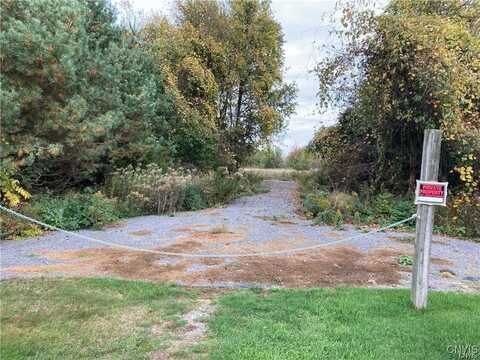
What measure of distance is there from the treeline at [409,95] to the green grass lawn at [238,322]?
12.8 ft

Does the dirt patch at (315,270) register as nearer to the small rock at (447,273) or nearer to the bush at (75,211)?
the small rock at (447,273)

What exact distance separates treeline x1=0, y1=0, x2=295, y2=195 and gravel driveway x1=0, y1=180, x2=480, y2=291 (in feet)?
5.82

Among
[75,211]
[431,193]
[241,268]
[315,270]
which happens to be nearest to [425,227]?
[431,193]

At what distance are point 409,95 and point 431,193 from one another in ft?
18.0

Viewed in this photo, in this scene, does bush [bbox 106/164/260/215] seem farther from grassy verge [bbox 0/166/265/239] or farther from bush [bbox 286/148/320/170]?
bush [bbox 286/148/320/170]

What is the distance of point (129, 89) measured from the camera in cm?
978

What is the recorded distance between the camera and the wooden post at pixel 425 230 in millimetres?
3641

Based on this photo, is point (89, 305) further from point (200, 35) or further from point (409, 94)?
point (200, 35)

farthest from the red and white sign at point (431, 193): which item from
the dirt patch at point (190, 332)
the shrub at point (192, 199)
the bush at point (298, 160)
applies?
the bush at point (298, 160)

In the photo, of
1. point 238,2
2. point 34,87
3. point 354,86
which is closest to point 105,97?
point 34,87

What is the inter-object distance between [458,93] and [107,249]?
6352 millimetres

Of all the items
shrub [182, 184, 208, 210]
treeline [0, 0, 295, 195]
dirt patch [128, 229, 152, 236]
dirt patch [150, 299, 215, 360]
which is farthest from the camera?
shrub [182, 184, 208, 210]

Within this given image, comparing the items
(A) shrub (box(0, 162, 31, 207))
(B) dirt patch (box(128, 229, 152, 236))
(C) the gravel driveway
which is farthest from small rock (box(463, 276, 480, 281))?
(A) shrub (box(0, 162, 31, 207))

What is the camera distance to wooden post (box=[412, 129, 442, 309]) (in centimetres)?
364
